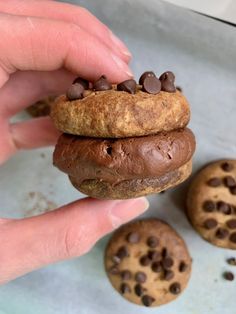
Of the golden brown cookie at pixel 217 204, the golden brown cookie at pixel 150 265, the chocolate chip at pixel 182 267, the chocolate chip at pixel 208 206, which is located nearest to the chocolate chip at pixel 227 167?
the golden brown cookie at pixel 217 204

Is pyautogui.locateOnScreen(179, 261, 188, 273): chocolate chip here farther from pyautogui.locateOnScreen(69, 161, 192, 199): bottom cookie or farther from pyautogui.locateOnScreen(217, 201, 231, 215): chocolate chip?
pyautogui.locateOnScreen(69, 161, 192, 199): bottom cookie

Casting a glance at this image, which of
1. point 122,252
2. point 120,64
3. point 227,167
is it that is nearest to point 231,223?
point 227,167

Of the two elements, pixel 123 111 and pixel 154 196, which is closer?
pixel 123 111

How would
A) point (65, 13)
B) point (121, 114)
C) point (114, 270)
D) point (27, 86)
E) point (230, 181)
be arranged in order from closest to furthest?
point (121, 114)
point (65, 13)
point (27, 86)
point (230, 181)
point (114, 270)

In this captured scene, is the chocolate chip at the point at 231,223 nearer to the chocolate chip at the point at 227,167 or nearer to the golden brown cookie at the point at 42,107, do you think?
the chocolate chip at the point at 227,167

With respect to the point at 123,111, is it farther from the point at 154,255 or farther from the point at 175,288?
the point at 175,288

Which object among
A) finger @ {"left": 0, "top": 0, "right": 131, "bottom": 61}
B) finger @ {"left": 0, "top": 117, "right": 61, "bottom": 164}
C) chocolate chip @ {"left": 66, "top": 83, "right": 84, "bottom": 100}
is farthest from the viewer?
finger @ {"left": 0, "top": 117, "right": 61, "bottom": 164}

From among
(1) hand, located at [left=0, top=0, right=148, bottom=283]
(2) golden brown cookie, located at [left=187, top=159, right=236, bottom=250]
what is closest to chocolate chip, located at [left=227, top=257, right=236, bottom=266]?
(2) golden brown cookie, located at [left=187, top=159, right=236, bottom=250]
